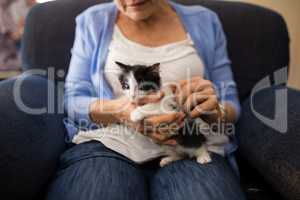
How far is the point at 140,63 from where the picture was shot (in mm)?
875

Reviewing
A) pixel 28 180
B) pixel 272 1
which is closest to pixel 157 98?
pixel 28 180

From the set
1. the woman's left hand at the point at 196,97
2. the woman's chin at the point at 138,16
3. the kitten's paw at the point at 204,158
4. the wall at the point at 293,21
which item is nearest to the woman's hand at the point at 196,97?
the woman's left hand at the point at 196,97

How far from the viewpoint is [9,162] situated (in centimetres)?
61

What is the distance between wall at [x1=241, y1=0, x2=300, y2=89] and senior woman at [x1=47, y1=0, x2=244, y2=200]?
0.56 metres

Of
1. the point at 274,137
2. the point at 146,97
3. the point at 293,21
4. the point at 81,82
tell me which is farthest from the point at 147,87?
the point at 293,21

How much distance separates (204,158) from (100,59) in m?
0.40

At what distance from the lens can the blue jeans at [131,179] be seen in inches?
Result: 25.7

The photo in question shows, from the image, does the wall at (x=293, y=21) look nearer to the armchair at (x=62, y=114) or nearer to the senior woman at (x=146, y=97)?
the armchair at (x=62, y=114)

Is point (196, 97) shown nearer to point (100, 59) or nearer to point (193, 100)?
point (193, 100)

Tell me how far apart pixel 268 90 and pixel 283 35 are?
26 centimetres

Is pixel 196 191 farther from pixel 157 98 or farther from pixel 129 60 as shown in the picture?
pixel 129 60

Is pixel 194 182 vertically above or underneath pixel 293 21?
underneath

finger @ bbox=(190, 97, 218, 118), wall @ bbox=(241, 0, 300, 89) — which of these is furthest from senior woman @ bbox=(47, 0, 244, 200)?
wall @ bbox=(241, 0, 300, 89)

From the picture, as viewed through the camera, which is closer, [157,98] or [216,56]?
[157,98]
